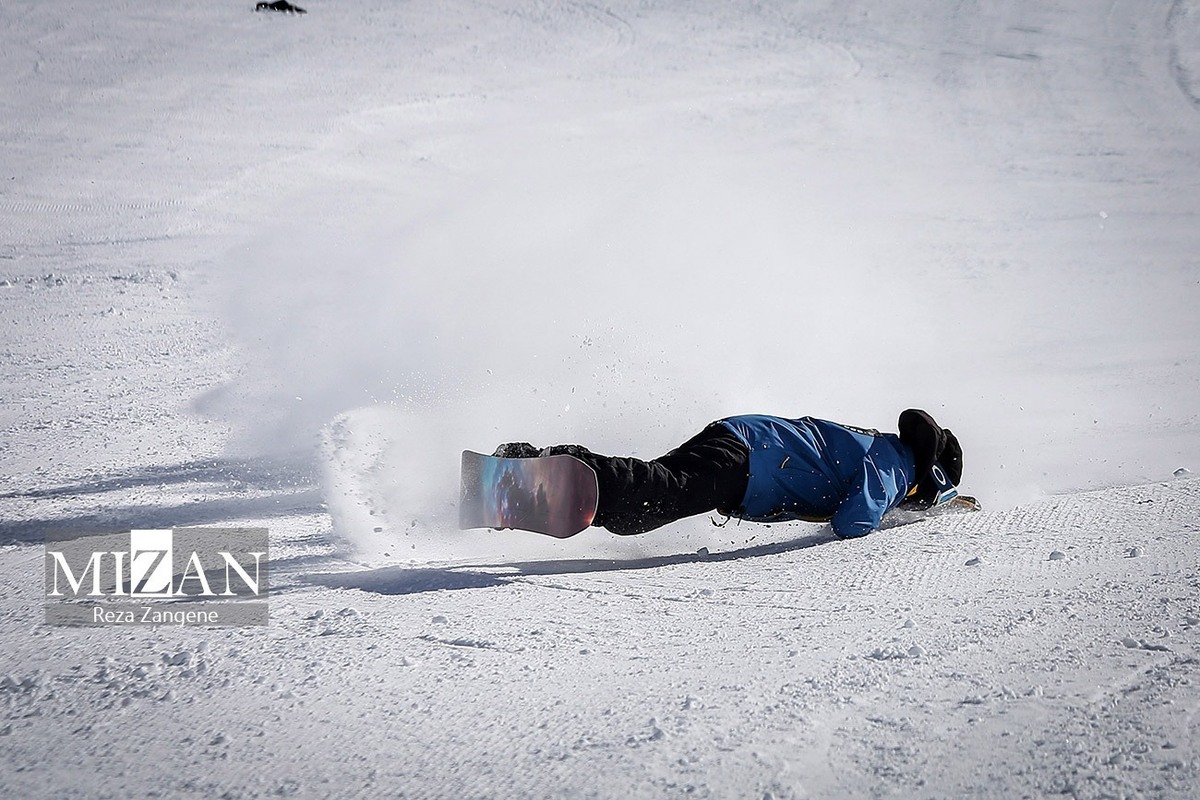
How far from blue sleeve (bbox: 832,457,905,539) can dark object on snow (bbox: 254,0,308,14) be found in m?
12.5

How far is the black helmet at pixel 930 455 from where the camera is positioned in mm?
3125

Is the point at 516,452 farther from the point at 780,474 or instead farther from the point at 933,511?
the point at 933,511

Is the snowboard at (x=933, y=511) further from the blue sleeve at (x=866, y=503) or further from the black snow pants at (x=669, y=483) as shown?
the black snow pants at (x=669, y=483)

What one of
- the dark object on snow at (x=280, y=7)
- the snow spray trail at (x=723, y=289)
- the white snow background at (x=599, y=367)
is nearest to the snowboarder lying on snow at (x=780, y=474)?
the white snow background at (x=599, y=367)

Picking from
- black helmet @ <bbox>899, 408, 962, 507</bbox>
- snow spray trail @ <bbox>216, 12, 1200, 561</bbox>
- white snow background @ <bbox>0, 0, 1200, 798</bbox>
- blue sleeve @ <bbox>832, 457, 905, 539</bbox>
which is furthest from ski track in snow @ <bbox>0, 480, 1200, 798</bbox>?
snow spray trail @ <bbox>216, 12, 1200, 561</bbox>

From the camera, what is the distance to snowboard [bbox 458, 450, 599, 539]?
2771mm

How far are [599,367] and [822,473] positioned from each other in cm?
185

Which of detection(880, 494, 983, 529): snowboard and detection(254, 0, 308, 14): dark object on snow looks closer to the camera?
detection(880, 494, 983, 529): snowboard

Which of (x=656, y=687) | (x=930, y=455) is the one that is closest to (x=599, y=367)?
(x=930, y=455)

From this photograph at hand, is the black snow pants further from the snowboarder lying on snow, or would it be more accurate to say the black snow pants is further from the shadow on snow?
the shadow on snow

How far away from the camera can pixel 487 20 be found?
13.8 m

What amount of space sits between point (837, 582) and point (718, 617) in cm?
42

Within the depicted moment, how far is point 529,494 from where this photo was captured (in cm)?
284

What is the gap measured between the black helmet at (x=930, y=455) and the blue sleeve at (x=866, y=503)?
112 millimetres
